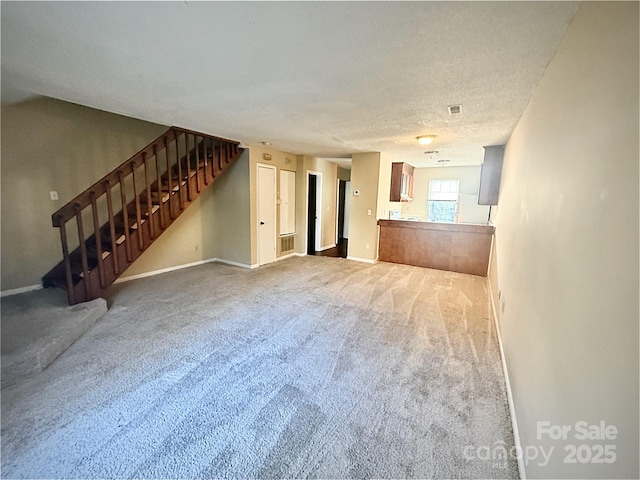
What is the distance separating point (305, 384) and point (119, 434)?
1.20 metres

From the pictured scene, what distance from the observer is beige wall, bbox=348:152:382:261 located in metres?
5.86

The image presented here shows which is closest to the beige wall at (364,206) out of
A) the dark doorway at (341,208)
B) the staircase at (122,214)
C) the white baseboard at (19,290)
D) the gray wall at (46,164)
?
the dark doorway at (341,208)

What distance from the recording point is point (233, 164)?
5.45m

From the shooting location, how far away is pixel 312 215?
23.5ft

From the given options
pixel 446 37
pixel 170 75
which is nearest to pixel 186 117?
pixel 170 75

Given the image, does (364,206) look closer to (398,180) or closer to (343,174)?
(398,180)

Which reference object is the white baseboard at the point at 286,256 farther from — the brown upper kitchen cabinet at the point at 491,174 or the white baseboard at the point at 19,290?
the brown upper kitchen cabinet at the point at 491,174

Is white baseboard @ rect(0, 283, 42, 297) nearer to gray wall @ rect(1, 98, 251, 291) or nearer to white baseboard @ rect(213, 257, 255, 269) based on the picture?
gray wall @ rect(1, 98, 251, 291)

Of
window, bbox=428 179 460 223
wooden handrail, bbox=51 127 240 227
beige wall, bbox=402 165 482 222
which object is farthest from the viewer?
window, bbox=428 179 460 223

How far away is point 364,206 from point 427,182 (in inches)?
143

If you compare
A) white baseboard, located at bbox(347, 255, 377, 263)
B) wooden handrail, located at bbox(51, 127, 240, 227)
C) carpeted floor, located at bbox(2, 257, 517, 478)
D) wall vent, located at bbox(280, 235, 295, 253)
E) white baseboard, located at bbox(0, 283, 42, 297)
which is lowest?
carpeted floor, located at bbox(2, 257, 517, 478)

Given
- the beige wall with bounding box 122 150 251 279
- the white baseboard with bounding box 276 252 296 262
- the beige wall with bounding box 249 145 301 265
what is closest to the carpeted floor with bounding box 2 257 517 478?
the beige wall with bounding box 122 150 251 279

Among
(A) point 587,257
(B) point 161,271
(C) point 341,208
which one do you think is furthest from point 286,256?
(A) point 587,257

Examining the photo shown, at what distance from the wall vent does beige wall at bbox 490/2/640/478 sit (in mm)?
5051
